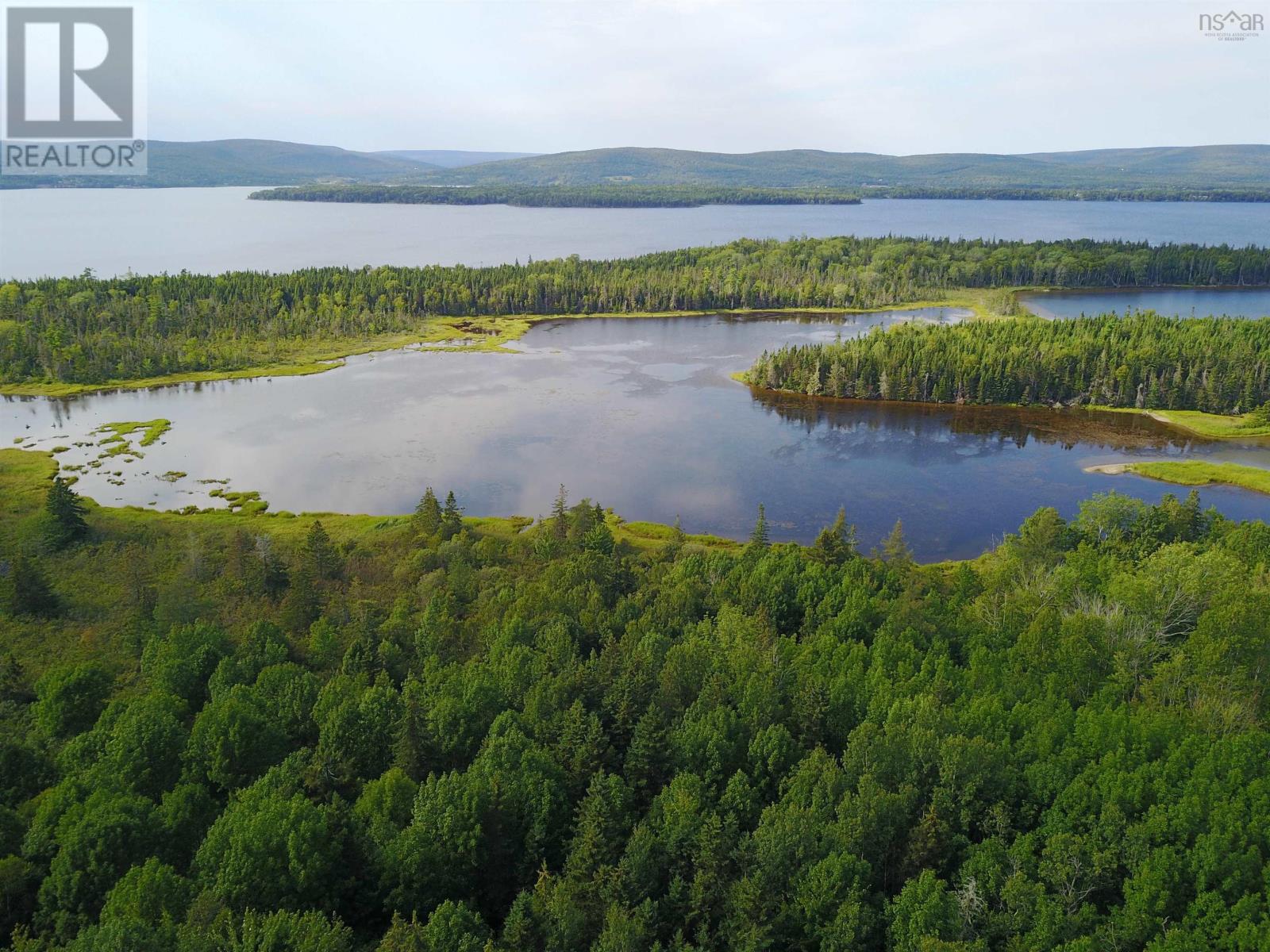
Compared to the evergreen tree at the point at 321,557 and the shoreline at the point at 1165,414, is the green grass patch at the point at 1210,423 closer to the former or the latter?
the shoreline at the point at 1165,414

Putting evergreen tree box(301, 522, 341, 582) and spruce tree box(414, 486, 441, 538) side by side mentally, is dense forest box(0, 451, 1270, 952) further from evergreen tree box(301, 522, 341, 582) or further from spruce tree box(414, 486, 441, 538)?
spruce tree box(414, 486, 441, 538)

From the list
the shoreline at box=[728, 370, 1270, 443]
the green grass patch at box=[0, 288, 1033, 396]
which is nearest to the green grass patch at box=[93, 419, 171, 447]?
the green grass patch at box=[0, 288, 1033, 396]

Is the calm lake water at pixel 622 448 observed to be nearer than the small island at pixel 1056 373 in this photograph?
Yes

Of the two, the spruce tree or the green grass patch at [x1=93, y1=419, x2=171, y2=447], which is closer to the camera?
the spruce tree

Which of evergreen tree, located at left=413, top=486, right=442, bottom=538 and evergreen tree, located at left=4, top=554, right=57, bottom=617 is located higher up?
evergreen tree, located at left=413, top=486, right=442, bottom=538

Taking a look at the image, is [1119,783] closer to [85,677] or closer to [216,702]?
[216,702]

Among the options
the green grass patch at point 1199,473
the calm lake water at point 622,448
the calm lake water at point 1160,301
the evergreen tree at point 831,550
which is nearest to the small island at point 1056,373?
the calm lake water at point 622,448
